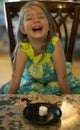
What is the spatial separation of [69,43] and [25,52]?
352 mm

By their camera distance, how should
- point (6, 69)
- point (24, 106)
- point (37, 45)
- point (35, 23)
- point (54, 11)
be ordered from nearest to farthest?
point (24, 106), point (35, 23), point (37, 45), point (54, 11), point (6, 69)

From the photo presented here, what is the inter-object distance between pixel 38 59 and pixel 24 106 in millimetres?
444

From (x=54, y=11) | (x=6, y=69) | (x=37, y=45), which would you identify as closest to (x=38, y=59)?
(x=37, y=45)

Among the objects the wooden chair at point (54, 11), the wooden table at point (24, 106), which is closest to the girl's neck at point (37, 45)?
the wooden chair at point (54, 11)

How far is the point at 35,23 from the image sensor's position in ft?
4.25

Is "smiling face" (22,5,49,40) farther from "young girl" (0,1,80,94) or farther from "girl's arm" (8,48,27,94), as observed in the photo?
"girl's arm" (8,48,27,94)

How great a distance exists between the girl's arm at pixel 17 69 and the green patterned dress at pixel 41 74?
1.2 inches

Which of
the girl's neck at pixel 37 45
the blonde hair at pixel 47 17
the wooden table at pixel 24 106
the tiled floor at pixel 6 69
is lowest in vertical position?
the tiled floor at pixel 6 69

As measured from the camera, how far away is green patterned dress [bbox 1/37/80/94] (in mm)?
1393

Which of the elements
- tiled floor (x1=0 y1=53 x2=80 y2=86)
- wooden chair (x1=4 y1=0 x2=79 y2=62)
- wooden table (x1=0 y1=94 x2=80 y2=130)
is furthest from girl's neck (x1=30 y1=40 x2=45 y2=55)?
tiled floor (x1=0 y1=53 x2=80 y2=86)

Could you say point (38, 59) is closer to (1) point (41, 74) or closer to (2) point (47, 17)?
(1) point (41, 74)

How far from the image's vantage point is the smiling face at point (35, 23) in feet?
4.28

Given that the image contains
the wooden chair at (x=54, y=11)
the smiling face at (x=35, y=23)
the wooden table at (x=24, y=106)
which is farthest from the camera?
the wooden chair at (x=54, y=11)

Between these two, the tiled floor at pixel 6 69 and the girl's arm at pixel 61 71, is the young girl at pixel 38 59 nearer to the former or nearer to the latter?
the girl's arm at pixel 61 71
